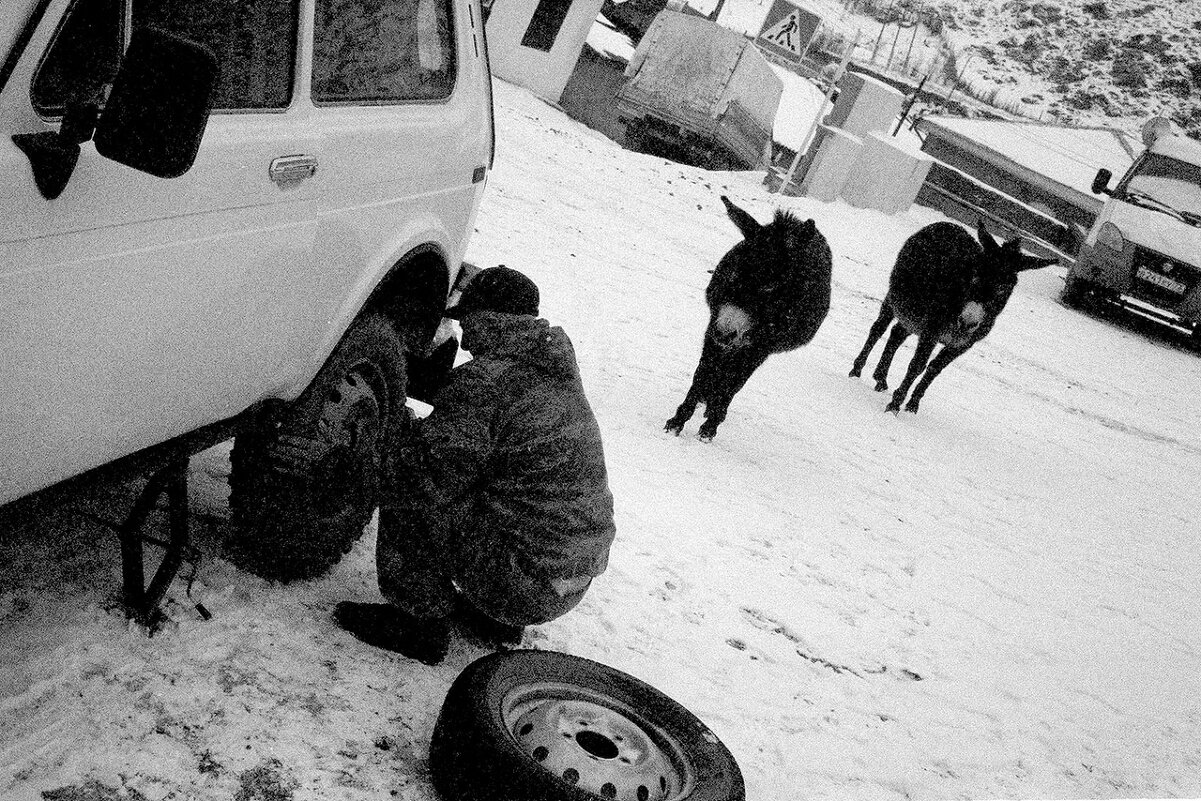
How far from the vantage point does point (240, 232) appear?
2.32 metres

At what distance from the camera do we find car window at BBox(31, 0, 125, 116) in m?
1.71

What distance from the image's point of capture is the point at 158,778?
233 cm

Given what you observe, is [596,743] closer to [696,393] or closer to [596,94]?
[696,393]

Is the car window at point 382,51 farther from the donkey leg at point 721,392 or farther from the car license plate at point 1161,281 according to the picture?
the car license plate at point 1161,281

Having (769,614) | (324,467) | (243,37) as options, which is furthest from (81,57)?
(769,614)

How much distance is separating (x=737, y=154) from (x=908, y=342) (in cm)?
1260

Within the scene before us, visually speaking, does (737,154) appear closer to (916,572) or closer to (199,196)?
(916,572)

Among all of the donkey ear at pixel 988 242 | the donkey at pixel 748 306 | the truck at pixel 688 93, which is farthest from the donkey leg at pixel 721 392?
the truck at pixel 688 93

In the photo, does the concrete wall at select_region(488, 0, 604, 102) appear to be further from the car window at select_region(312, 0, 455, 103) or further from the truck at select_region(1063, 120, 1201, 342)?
the car window at select_region(312, 0, 455, 103)

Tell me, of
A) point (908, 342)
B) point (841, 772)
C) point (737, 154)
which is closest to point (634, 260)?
point (908, 342)

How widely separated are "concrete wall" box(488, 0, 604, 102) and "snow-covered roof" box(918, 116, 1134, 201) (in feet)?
29.9

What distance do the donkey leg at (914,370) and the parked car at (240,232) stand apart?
5.50m

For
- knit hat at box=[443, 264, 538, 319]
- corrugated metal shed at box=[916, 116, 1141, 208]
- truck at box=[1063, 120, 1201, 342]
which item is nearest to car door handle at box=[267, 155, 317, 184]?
knit hat at box=[443, 264, 538, 319]

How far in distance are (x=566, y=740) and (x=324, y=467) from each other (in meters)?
1.19
